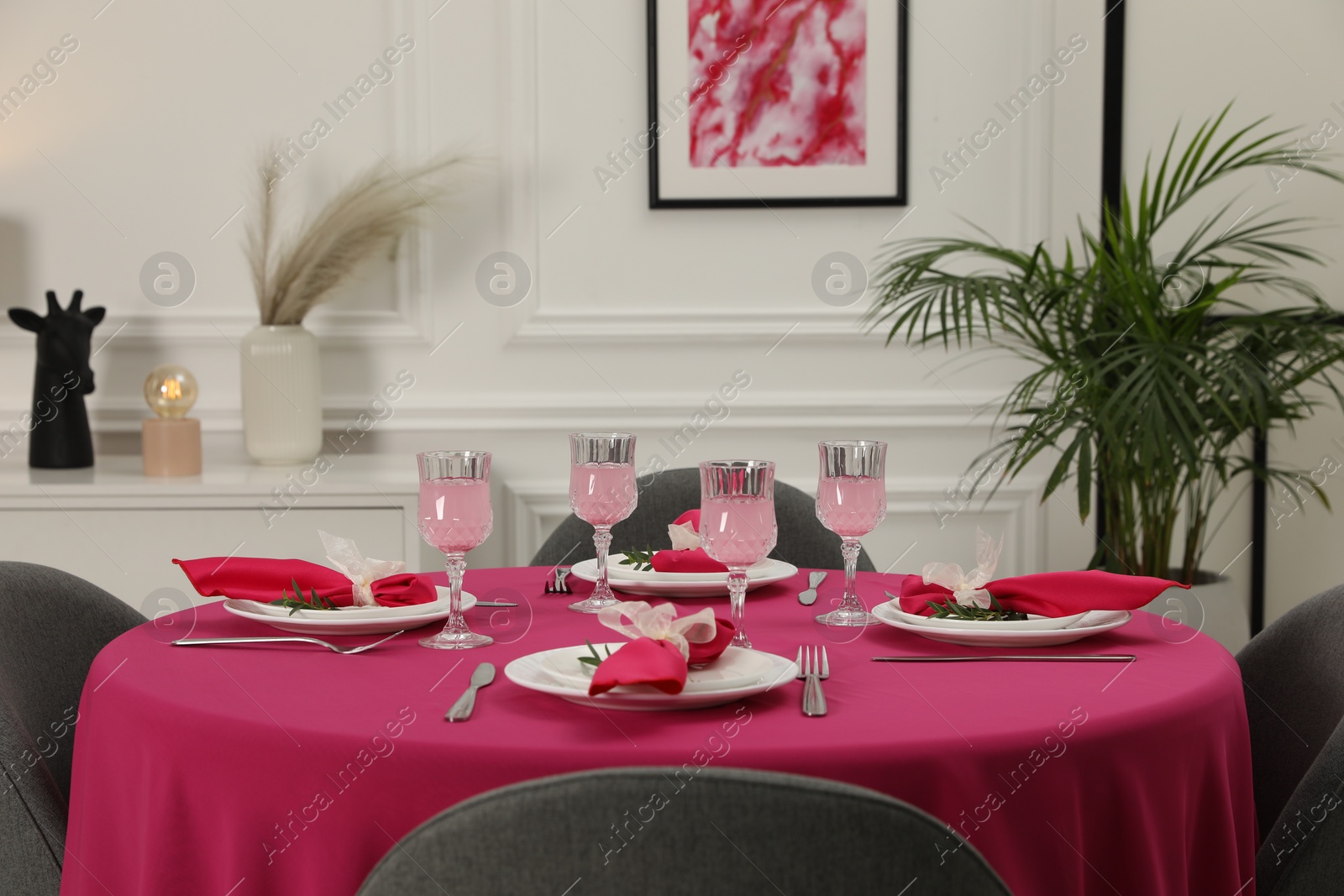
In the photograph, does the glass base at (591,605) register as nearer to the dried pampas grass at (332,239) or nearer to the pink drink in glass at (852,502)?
the pink drink in glass at (852,502)

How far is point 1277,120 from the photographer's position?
9.68ft

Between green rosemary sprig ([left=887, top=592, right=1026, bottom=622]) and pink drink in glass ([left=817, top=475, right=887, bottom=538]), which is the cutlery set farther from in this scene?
green rosemary sprig ([left=887, top=592, right=1026, bottom=622])

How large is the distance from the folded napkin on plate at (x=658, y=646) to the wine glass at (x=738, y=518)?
0.15 metres

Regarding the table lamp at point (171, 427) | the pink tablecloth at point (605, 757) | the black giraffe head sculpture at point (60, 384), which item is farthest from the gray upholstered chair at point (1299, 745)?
the black giraffe head sculpture at point (60, 384)

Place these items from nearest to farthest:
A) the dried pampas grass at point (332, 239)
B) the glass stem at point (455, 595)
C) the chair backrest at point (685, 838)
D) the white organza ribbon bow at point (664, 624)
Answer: the chair backrest at point (685, 838), the white organza ribbon bow at point (664, 624), the glass stem at point (455, 595), the dried pampas grass at point (332, 239)

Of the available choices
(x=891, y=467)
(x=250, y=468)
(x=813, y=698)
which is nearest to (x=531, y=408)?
(x=250, y=468)

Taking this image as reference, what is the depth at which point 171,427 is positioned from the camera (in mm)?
2678

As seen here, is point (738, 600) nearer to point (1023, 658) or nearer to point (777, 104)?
point (1023, 658)

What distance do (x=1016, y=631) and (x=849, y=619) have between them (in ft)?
0.76

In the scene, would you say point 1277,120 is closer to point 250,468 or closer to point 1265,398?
point 1265,398

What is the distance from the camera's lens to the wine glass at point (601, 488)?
58.9 inches

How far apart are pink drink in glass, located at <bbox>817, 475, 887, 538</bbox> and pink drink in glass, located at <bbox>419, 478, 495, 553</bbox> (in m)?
0.42

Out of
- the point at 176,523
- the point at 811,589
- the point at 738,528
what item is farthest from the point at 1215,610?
the point at 176,523

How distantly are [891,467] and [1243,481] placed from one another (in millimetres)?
949
